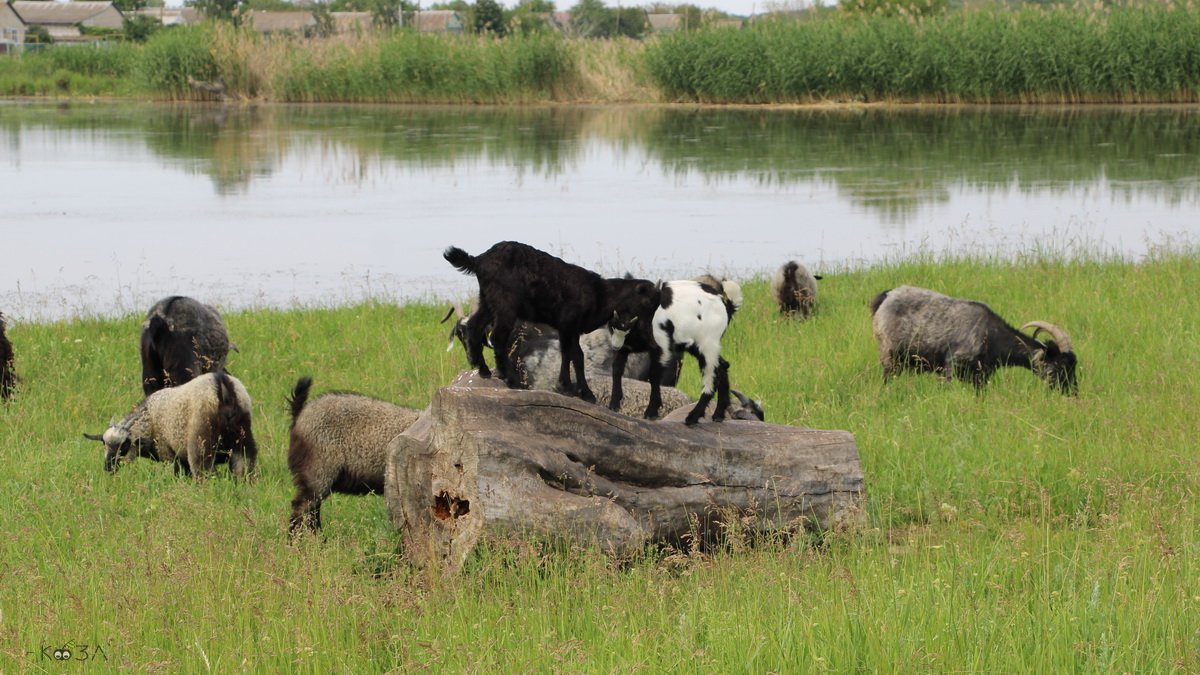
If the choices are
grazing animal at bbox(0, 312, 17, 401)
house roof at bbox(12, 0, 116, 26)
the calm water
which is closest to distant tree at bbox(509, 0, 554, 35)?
the calm water

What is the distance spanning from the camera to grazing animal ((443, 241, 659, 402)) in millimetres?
6273

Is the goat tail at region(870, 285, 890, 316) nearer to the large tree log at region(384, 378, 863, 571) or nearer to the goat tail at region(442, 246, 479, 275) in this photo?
the large tree log at region(384, 378, 863, 571)

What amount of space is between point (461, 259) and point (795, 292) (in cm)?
743

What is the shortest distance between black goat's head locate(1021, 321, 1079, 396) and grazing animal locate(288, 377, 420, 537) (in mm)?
5122

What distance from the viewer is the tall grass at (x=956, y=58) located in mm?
35750

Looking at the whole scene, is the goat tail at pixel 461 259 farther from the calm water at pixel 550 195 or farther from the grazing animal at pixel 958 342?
the calm water at pixel 550 195

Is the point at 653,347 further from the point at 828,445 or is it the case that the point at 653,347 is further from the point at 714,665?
the point at 714,665

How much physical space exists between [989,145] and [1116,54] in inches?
328

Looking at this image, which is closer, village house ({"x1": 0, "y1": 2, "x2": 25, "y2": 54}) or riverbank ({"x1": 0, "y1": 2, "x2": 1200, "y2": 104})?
riverbank ({"x1": 0, "y1": 2, "x2": 1200, "y2": 104})

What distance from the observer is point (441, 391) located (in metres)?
6.43

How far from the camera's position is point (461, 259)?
6.18 metres

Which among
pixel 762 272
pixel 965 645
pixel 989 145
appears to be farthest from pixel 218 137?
pixel 965 645

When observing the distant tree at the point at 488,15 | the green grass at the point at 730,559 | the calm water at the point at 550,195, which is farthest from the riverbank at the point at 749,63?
the distant tree at the point at 488,15

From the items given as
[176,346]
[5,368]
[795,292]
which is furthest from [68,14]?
[176,346]
